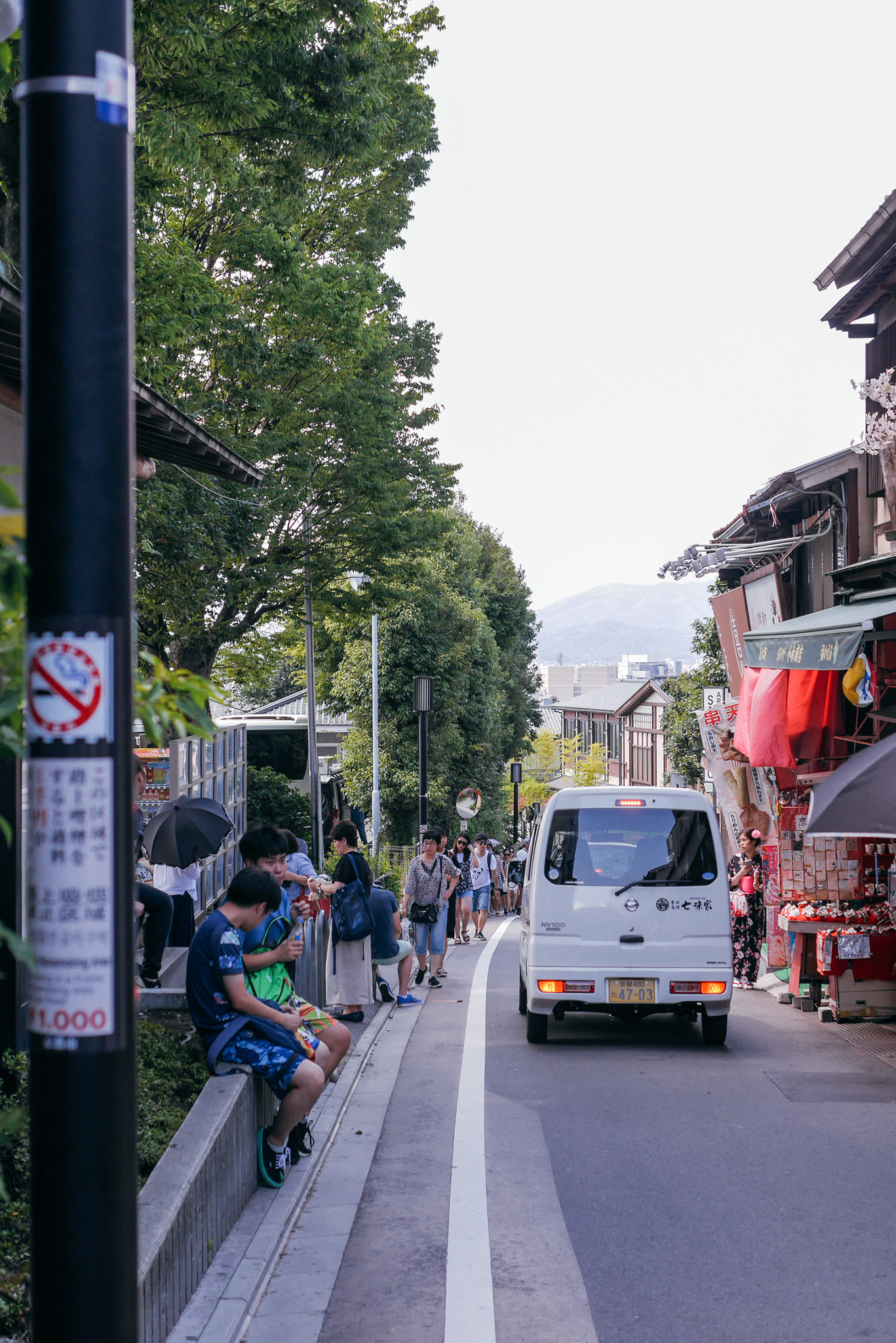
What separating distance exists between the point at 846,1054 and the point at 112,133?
29.9 feet

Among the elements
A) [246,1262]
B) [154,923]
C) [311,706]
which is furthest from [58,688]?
[311,706]

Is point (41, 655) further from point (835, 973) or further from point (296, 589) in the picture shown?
point (296, 589)

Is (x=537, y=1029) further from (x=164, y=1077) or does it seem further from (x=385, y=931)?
(x=164, y=1077)

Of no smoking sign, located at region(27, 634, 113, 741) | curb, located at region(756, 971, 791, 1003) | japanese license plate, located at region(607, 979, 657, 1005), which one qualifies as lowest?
curb, located at region(756, 971, 791, 1003)

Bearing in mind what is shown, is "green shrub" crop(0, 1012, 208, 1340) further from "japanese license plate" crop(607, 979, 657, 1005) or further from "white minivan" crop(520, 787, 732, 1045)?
"japanese license plate" crop(607, 979, 657, 1005)

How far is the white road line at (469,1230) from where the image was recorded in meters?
4.62

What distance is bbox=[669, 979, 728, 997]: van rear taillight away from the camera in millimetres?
9625

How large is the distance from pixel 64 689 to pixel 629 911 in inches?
316

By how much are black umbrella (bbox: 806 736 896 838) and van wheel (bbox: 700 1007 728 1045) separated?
1734 mm

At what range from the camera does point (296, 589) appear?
23828mm

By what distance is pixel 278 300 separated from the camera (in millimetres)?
17844

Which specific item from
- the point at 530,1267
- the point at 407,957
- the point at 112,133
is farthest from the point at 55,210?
the point at 407,957

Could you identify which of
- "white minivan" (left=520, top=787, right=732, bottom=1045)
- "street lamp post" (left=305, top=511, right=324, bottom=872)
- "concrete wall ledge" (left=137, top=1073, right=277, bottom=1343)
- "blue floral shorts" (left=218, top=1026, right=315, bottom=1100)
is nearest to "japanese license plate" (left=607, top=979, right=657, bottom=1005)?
"white minivan" (left=520, top=787, right=732, bottom=1045)

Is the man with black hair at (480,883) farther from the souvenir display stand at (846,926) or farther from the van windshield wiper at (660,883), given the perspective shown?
the van windshield wiper at (660,883)
